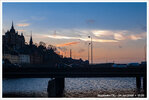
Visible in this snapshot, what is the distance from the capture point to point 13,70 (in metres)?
42.2

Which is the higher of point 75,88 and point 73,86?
point 75,88

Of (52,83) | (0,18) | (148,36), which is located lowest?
(52,83)

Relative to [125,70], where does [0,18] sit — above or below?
above

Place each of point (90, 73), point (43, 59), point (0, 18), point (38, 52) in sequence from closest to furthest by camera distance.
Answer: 1. point (0, 18)
2. point (90, 73)
3. point (43, 59)
4. point (38, 52)

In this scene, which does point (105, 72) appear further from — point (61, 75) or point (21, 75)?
point (21, 75)

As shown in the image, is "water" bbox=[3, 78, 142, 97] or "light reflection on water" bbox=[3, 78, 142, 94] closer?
"water" bbox=[3, 78, 142, 97]

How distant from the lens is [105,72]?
137ft

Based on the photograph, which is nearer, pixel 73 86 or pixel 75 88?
pixel 75 88

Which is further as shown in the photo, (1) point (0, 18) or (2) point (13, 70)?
(2) point (13, 70)

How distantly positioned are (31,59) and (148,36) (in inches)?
6328

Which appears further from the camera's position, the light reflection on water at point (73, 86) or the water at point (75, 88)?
the light reflection on water at point (73, 86)

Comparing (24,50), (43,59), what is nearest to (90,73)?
(43,59)

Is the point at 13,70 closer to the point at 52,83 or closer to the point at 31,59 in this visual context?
the point at 52,83

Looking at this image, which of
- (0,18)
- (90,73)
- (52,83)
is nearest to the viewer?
(0,18)
